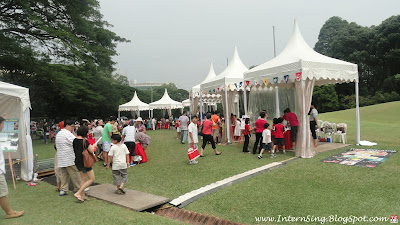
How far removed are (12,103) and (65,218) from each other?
5.40 metres

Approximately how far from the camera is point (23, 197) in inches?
213

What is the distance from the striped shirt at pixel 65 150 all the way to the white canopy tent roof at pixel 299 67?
629 cm

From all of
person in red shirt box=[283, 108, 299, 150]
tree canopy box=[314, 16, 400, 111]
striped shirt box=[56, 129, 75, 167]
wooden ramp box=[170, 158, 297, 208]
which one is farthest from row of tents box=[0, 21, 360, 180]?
tree canopy box=[314, 16, 400, 111]

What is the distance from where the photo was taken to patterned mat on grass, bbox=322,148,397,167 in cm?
669

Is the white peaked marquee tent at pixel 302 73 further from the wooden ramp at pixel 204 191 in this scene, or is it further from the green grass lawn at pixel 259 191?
the wooden ramp at pixel 204 191

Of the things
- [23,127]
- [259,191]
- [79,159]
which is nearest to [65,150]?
[79,159]

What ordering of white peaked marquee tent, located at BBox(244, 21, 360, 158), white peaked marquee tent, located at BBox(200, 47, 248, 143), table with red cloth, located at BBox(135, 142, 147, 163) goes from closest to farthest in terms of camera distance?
1. white peaked marquee tent, located at BBox(244, 21, 360, 158)
2. table with red cloth, located at BBox(135, 142, 147, 163)
3. white peaked marquee tent, located at BBox(200, 47, 248, 143)

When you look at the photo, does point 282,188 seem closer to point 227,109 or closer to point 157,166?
point 157,166

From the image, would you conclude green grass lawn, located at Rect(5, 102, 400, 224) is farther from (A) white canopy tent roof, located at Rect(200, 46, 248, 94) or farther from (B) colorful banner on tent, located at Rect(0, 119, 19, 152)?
(A) white canopy tent roof, located at Rect(200, 46, 248, 94)

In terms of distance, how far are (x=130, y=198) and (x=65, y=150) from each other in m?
1.58

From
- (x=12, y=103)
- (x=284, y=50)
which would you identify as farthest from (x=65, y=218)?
(x=284, y=50)

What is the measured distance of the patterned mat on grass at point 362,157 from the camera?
6686 millimetres

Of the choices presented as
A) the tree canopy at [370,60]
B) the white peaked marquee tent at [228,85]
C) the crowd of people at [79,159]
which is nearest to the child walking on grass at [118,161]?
the crowd of people at [79,159]

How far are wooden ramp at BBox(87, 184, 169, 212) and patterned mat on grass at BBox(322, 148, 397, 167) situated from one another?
4753 mm
